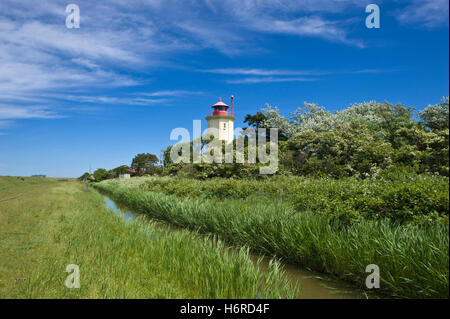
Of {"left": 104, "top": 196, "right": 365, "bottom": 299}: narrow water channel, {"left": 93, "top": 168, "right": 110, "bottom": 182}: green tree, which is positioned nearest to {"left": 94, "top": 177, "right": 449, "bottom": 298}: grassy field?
{"left": 104, "top": 196, "right": 365, "bottom": 299}: narrow water channel

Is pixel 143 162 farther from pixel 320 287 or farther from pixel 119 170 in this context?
pixel 320 287

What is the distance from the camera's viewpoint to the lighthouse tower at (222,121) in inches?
1246

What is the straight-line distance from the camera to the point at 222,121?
3191 centimetres

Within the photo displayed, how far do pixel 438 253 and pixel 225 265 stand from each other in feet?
7.68

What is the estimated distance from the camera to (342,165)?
12.5 metres

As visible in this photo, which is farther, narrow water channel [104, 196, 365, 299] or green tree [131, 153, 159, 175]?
green tree [131, 153, 159, 175]

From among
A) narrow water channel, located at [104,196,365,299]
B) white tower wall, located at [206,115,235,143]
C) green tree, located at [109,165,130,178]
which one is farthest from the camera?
green tree, located at [109,165,130,178]

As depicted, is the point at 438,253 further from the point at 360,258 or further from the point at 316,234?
the point at 316,234

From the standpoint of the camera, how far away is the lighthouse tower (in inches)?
1246

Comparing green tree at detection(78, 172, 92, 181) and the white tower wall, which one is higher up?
the white tower wall

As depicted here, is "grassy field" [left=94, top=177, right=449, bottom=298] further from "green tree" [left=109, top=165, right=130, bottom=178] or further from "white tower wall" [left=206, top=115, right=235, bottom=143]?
"green tree" [left=109, top=165, right=130, bottom=178]

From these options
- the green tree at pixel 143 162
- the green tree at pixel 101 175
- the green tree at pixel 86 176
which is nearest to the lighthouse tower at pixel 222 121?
the green tree at pixel 143 162

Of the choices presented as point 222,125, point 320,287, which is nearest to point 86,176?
point 222,125

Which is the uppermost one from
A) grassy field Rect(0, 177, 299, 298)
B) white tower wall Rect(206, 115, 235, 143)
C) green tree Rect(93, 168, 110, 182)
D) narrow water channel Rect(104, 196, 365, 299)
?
white tower wall Rect(206, 115, 235, 143)
